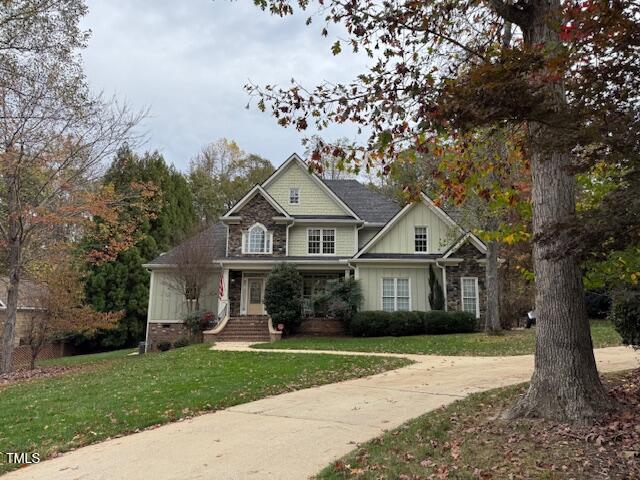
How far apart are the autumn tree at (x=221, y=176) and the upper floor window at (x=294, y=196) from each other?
1485 centimetres

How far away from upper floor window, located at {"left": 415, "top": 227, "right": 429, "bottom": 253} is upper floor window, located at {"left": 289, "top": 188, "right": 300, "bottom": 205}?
19.7 ft

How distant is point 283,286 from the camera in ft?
63.5

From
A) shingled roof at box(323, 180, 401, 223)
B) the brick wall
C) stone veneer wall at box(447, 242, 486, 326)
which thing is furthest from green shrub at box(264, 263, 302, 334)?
stone veneer wall at box(447, 242, 486, 326)

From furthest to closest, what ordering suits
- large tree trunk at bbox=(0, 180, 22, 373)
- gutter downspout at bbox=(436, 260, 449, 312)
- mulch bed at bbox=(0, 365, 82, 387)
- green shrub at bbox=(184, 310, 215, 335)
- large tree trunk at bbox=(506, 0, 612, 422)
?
green shrub at bbox=(184, 310, 215, 335) → gutter downspout at bbox=(436, 260, 449, 312) → large tree trunk at bbox=(0, 180, 22, 373) → mulch bed at bbox=(0, 365, 82, 387) → large tree trunk at bbox=(506, 0, 612, 422)

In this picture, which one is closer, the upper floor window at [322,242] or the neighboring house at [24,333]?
the neighboring house at [24,333]

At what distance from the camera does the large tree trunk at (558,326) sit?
5113 millimetres

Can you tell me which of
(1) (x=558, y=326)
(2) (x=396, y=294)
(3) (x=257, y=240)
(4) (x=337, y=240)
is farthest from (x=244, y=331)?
(1) (x=558, y=326)

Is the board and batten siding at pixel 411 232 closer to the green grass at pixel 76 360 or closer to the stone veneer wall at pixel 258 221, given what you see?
the stone veneer wall at pixel 258 221

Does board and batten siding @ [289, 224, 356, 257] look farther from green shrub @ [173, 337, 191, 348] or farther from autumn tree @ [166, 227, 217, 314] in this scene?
green shrub @ [173, 337, 191, 348]

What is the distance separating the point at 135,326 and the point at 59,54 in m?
17.7

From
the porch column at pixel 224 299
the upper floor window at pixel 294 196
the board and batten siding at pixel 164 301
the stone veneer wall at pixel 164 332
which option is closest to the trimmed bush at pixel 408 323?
the porch column at pixel 224 299

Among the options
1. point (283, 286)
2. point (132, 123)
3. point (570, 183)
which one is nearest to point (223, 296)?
point (283, 286)

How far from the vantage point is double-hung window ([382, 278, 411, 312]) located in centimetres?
2036

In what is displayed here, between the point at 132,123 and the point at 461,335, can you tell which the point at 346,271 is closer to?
the point at 461,335
